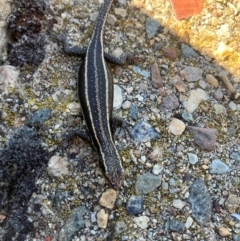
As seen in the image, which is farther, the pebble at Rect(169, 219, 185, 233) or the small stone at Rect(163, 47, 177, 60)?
the small stone at Rect(163, 47, 177, 60)

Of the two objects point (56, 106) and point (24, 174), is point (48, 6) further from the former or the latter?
point (24, 174)

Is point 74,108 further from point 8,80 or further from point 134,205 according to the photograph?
point 134,205

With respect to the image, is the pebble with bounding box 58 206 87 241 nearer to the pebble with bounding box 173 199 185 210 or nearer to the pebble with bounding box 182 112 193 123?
the pebble with bounding box 173 199 185 210

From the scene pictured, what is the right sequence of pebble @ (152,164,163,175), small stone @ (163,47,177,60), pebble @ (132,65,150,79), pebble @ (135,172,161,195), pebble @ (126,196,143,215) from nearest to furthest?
1. pebble @ (126,196,143,215)
2. pebble @ (135,172,161,195)
3. pebble @ (152,164,163,175)
4. pebble @ (132,65,150,79)
5. small stone @ (163,47,177,60)

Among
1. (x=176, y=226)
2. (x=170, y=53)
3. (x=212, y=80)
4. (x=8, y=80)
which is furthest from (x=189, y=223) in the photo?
(x=8, y=80)

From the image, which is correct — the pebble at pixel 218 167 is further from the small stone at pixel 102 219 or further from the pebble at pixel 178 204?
the small stone at pixel 102 219

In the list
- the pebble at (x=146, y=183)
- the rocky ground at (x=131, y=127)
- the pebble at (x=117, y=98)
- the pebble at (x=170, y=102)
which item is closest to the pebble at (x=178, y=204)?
the rocky ground at (x=131, y=127)

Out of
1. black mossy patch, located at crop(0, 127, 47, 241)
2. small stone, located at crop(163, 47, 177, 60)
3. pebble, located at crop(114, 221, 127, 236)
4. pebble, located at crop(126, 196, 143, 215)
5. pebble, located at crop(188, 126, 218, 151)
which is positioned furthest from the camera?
small stone, located at crop(163, 47, 177, 60)

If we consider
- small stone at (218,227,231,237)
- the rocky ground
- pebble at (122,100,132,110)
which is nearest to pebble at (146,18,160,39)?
the rocky ground

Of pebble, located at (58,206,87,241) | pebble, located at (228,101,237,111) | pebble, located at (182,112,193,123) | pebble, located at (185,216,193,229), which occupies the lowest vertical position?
pebble, located at (58,206,87,241)
